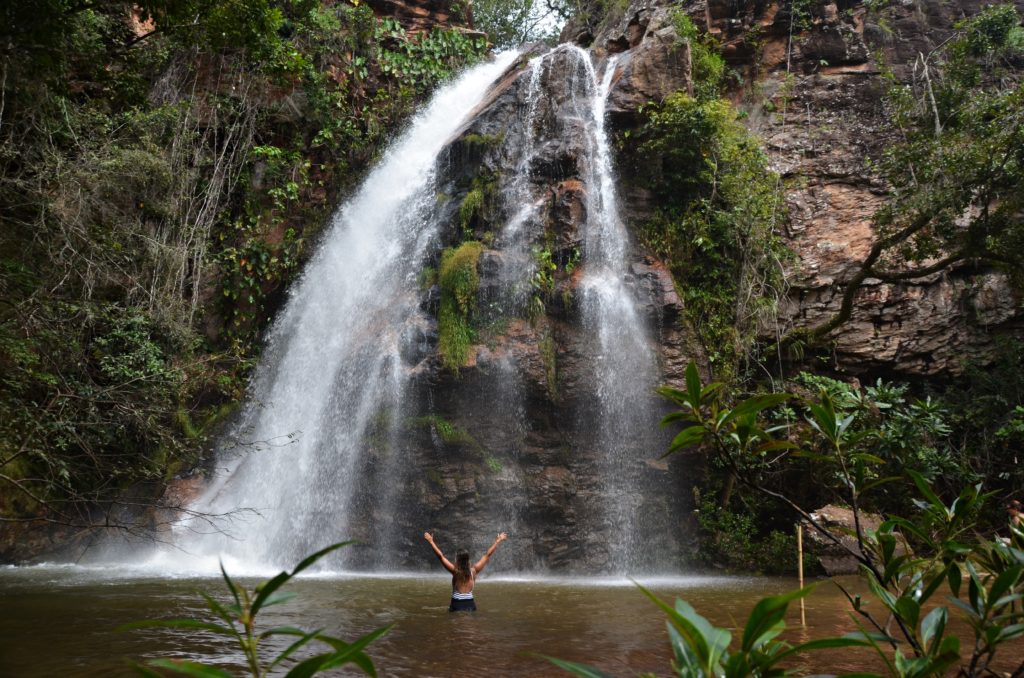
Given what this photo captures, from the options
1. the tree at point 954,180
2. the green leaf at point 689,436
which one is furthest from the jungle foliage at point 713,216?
the green leaf at point 689,436

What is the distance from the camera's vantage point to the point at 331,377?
40.6 ft

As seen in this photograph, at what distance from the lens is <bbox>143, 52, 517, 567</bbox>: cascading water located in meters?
11.0

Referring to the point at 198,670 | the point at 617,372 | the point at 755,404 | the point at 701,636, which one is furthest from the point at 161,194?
the point at 701,636

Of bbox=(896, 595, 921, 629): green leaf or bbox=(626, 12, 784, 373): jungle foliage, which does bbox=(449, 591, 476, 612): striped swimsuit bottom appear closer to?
bbox=(896, 595, 921, 629): green leaf

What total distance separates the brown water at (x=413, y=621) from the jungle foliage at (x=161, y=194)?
3.85 ft

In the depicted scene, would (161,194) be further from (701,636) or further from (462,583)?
(701,636)

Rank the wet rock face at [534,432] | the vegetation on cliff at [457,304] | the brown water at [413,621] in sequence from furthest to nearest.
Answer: the vegetation on cliff at [457,304]
the wet rock face at [534,432]
the brown water at [413,621]

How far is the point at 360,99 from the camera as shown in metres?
16.6

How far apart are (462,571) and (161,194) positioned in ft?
33.4

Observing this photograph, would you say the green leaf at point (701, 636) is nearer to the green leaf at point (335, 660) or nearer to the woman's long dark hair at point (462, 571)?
the green leaf at point (335, 660)

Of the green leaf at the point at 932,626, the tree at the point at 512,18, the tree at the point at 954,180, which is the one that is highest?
the tree at the point at 512,18

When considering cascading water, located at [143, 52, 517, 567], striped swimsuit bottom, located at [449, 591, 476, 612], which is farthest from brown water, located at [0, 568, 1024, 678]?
cascading water, located at [143, 52, 517, 567]

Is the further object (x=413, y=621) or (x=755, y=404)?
(x=413, y=621)

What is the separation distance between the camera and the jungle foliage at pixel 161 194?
20.1ft
